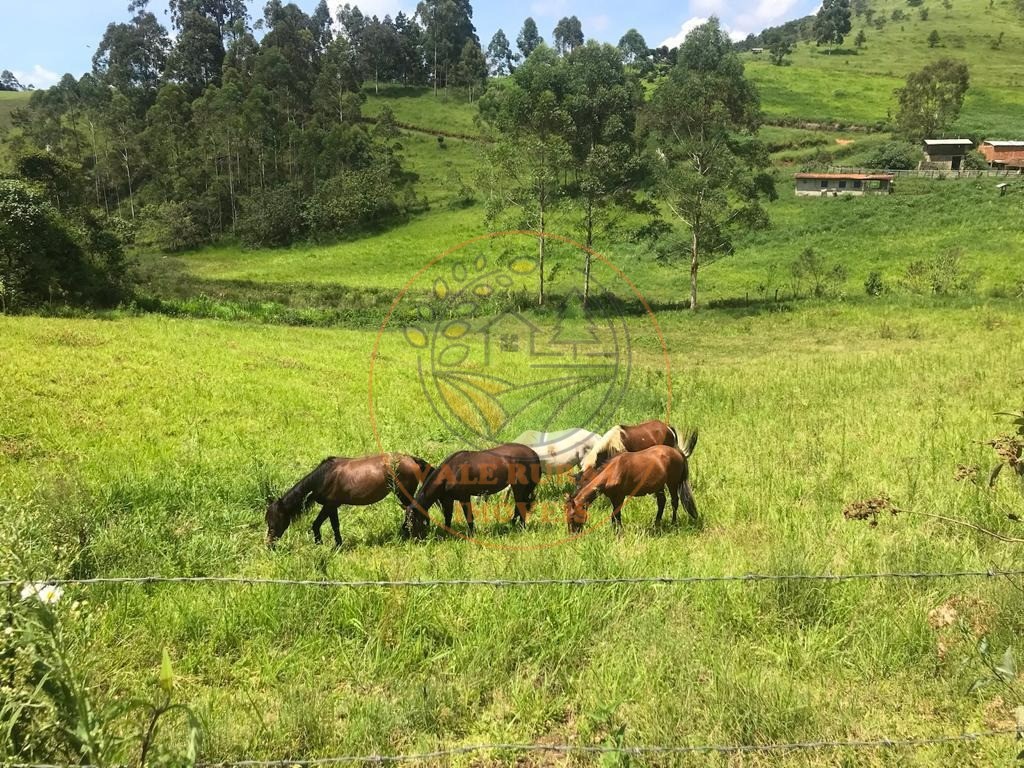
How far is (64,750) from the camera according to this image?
309 cm

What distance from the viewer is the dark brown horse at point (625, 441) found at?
7.58 m

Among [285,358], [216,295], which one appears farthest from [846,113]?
[285,358]

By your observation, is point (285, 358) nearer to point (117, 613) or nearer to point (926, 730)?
point (117, 613)

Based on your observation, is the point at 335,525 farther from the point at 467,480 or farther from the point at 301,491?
the point at 467,480

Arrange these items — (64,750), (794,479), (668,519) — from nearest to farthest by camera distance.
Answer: (64,750), (668,519), (794,479)

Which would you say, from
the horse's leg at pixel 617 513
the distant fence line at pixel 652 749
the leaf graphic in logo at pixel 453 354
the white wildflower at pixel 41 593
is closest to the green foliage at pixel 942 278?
the leaf graphic in logo at pixel 453 354

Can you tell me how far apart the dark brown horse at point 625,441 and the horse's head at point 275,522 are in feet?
11.1

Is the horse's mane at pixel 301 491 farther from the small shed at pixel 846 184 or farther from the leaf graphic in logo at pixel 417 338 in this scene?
the small shed at pixel 846 184

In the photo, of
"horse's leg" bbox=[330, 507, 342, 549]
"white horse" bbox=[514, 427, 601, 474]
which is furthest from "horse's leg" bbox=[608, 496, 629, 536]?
"horse's leg" bbox=[330, 507, 342, 549]

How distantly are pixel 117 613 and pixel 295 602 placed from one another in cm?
137

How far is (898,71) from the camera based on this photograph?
105 metres

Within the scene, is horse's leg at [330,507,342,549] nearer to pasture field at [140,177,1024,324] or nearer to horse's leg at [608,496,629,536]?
horse's leg at [608,496,629,536]

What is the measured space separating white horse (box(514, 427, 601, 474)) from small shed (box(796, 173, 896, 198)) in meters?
55.1

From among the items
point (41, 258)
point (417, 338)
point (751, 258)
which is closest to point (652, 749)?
point (417, 338)
